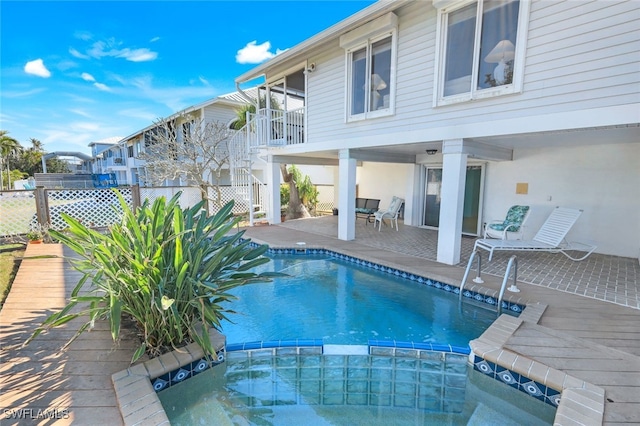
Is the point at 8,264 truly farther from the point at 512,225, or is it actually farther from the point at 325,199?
the point at 325,199

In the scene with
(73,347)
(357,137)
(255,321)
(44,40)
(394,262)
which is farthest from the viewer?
(44,40)

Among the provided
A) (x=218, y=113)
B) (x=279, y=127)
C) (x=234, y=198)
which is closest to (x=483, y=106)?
(x=279, y=127)

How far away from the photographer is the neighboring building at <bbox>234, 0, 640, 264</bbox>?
14.1 feet

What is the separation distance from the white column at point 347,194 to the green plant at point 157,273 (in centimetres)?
518

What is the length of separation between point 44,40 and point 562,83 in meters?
15.1

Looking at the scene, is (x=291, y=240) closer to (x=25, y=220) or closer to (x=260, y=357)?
(x=260, y=357)

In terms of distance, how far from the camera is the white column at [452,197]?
5.73 m

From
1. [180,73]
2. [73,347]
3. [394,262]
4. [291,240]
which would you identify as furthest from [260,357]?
[180,73]

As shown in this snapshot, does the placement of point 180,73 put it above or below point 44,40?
above

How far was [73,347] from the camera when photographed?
2963 millimetres

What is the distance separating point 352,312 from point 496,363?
207 centimetres

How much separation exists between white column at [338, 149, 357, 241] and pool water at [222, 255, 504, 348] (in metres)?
2.16

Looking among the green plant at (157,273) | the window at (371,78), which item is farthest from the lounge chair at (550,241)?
the green plant at (157,273)

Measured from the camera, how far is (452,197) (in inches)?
229
